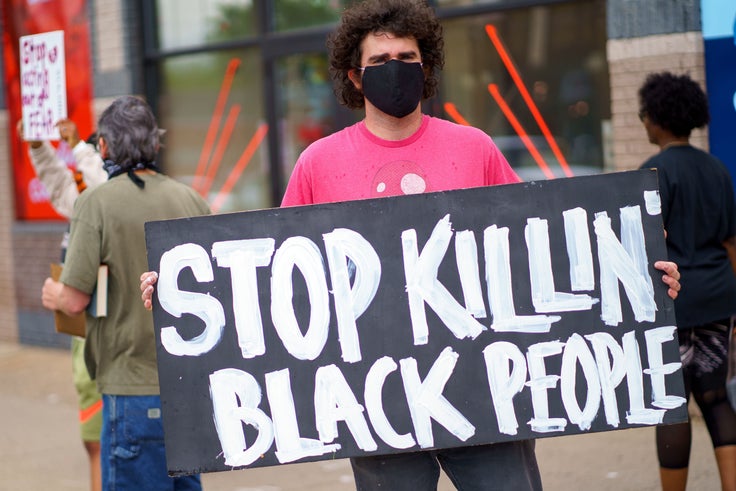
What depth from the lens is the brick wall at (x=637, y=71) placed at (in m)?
6.00

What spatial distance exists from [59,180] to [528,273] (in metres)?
3.23

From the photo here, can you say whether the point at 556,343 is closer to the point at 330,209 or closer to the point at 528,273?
the point at 528,273

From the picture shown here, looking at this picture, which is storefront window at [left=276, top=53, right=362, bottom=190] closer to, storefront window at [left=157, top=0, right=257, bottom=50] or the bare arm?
storefront window at [left=157, top=0, right=257, bottom=50]

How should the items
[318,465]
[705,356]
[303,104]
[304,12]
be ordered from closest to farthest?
[705,356] < [318,465] < [304,12] < [303,104]

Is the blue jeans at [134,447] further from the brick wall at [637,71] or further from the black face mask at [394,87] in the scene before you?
the brick wall at [637,71]

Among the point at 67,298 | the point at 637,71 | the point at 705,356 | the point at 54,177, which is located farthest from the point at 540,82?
the point at 67,298

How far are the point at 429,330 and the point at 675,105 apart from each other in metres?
2.05

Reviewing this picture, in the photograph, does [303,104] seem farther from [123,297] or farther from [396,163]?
[396,163]

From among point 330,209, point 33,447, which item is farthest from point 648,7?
point 33,447

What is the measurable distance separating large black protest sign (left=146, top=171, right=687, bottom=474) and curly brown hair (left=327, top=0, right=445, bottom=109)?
0.48 m

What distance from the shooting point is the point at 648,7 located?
20.3ft

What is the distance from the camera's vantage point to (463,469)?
3.00 m

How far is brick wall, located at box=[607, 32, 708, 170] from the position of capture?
6.00m

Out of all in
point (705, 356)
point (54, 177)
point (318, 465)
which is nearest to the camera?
point (705, 356)
